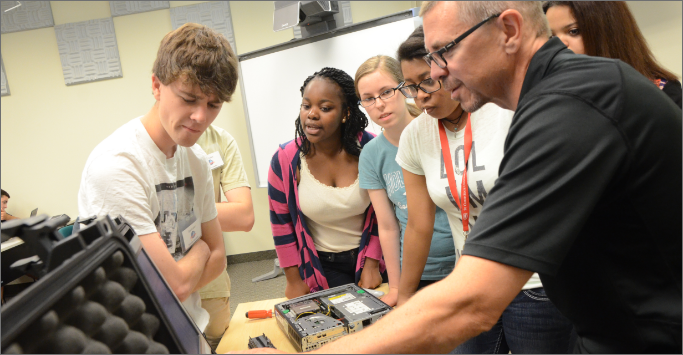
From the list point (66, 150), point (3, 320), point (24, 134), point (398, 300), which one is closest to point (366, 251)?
point (398, 300)

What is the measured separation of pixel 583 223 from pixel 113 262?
0.81 m

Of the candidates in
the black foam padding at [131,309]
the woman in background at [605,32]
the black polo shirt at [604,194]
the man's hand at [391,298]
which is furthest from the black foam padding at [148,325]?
the woman in background at [605,32]

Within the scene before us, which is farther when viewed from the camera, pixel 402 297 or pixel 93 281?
pixel 402 297

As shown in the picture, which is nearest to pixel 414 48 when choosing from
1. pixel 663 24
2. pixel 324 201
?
pixel 324 201

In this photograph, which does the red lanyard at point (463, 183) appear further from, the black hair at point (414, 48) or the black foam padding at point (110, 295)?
the black foam padding at point (110, 295)

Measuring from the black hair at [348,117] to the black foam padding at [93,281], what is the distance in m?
1.71

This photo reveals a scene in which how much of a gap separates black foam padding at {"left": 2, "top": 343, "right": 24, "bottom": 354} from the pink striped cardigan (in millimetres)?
1729

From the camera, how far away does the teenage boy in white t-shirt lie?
3.60 ft

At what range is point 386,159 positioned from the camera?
197cm

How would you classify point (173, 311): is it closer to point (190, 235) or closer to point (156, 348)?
point (156, 348)

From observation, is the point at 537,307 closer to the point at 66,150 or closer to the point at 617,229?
the point at 617,229

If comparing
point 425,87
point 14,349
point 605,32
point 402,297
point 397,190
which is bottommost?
point 402,297

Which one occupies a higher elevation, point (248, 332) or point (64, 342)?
point (64, 342)

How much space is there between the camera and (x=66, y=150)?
5238 millimetres
